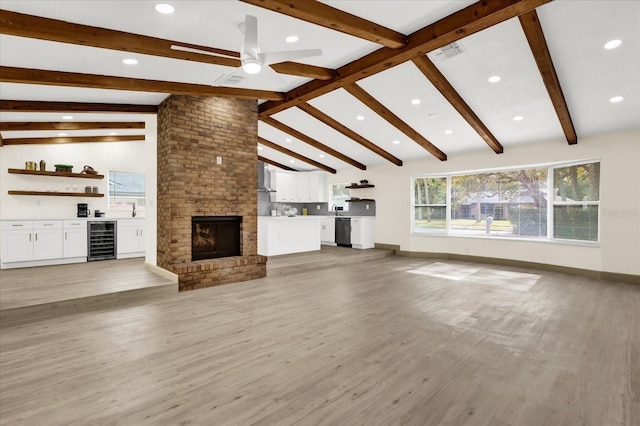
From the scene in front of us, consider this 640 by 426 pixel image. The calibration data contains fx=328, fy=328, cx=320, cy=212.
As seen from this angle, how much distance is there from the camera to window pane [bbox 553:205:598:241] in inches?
241

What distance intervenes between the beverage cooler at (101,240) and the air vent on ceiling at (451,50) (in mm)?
6985

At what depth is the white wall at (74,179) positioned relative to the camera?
5.91 meters

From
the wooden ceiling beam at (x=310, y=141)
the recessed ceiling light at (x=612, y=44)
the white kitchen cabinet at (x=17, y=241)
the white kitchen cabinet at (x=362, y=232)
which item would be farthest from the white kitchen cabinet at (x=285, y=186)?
the recessed ceiling light at (x=612, y=44)

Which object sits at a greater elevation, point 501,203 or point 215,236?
point 501,203

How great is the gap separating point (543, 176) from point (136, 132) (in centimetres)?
890

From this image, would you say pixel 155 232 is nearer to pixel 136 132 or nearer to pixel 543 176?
pixel 136 132

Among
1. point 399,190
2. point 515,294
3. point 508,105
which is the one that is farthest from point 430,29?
point 399,190

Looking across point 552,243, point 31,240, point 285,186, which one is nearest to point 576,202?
point 552,243

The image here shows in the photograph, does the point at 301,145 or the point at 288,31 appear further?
the point at 301,145

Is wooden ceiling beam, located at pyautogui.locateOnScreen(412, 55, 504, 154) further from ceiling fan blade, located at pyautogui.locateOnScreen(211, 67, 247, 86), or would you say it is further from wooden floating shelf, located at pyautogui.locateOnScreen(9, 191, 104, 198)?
wooden floating shelf, located at pyautogui.locateOnScreen(9, 191, 104, 198)

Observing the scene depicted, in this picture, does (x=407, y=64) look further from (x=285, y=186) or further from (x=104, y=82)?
(x=285, y=186)

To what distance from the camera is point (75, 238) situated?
6.49 meters

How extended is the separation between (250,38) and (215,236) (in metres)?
3.64

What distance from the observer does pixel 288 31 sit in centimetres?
354
